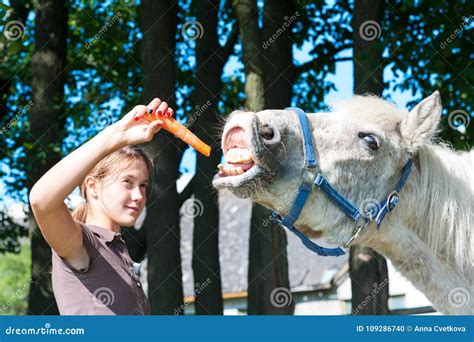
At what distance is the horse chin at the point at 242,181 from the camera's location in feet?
10.7

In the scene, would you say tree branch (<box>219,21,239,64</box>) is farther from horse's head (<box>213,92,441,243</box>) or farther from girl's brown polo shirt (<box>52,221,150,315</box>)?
girl's brown polo shirt (<box>52,221,150,315</box>)

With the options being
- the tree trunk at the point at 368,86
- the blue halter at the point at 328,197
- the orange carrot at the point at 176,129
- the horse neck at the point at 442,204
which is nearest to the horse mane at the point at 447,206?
the horse neck at the point at 442,204

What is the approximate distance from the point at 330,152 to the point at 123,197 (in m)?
1.05

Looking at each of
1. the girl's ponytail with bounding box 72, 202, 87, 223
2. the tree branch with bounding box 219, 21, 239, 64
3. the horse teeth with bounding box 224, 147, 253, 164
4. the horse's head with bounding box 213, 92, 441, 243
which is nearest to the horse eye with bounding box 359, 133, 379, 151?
the horse's head with bounding box 213, 92, 441, 243

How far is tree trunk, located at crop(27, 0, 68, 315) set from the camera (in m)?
9.74

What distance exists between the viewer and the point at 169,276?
352 inches

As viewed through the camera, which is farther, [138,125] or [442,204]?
[442,204]

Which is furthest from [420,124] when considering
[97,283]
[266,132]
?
[97,283]

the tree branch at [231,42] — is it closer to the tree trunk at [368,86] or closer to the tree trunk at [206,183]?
the tree trunk at [206,183]

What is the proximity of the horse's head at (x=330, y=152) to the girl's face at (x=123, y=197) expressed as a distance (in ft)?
1.43

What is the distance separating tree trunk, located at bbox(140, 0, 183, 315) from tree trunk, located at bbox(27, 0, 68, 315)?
1.65 metres

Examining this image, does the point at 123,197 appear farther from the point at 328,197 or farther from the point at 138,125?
the point at 328,197

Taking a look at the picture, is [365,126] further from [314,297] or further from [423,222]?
[314,297]

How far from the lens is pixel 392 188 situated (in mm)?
3713
